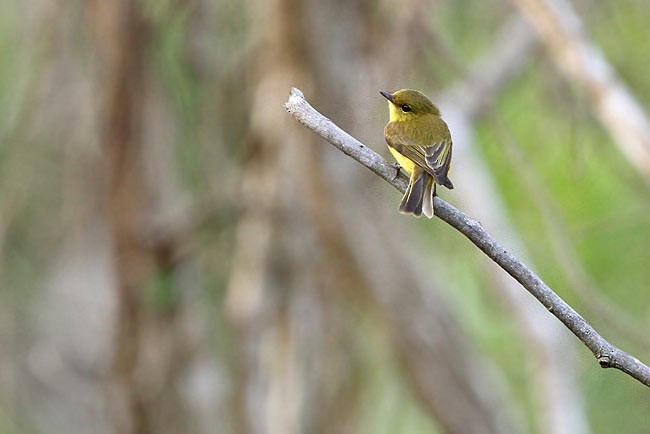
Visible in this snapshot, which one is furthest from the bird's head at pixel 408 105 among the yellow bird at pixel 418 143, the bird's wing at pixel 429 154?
the bird's wing at pixel 429 154

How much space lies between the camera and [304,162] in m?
3.70

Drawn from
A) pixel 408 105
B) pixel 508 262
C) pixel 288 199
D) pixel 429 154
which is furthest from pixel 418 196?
pixel 288 199

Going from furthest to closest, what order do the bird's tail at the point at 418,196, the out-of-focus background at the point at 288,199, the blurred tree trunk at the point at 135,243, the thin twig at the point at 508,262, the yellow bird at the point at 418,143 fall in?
the blurred tree trunk at the point at 135,243, the out-of-focus background at the point at 288,199, the yellow bird at the point at 418,143, the bird's tail at the point at 418,196, the thin twig at the point at 508,262

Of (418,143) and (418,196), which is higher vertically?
(418,143)

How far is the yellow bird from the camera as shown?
2.21m

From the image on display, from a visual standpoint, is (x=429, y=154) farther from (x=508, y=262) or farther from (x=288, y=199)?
(x=288, y=199)

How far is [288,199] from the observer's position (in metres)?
4.09

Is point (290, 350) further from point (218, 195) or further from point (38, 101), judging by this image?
point (38, 101)

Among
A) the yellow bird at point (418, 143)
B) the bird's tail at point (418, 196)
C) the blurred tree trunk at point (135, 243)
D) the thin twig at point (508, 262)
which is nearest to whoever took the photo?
the thin twig at point (508, 262)

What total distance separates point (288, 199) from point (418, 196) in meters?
2.04

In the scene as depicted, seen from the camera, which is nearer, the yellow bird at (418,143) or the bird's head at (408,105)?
the yellow bird at (418,143)

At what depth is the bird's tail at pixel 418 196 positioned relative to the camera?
196 centimetres

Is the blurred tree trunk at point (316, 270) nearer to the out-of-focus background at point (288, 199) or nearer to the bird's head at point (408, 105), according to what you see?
the out-of-focus background at point (288, 199)

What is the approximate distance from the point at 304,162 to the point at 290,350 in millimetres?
863
